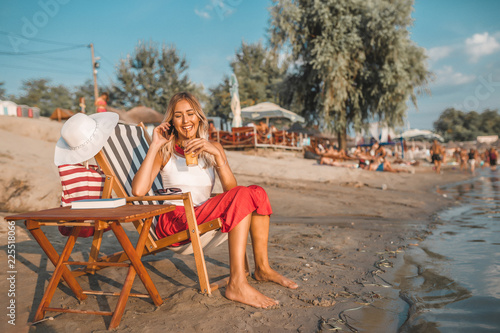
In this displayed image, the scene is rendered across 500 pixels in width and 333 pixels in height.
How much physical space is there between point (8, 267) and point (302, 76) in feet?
57.1

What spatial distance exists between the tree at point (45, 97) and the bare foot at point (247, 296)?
43.3 m

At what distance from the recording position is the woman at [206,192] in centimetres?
238

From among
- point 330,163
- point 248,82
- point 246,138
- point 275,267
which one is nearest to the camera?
point 275,267

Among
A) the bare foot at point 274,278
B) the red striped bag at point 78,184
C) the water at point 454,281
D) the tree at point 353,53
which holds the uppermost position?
the tree at point 353,53

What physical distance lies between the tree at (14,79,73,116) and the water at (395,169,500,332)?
43244 millimetres

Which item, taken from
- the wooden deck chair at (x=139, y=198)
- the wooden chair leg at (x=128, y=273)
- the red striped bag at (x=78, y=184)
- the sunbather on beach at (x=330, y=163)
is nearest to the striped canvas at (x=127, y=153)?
the wooden deck chair at (x=139, y=198)

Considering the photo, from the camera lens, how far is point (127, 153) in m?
2.94

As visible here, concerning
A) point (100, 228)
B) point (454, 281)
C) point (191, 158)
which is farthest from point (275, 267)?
point (100, 228)

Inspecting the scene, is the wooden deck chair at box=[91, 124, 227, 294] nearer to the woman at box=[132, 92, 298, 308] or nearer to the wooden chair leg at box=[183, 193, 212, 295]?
the wooden chair leg at box=[183, 193, 212, 295]

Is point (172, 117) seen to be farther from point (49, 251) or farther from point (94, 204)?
point (49, 251)

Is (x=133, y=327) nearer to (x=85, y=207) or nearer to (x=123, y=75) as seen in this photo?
(x=85, y=207)

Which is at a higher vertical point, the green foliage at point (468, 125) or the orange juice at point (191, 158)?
the green foliage at point (468, 125)

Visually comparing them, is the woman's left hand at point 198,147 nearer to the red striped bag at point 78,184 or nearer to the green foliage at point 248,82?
the red striped bag at point 78,184

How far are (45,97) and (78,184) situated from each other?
151 feet
